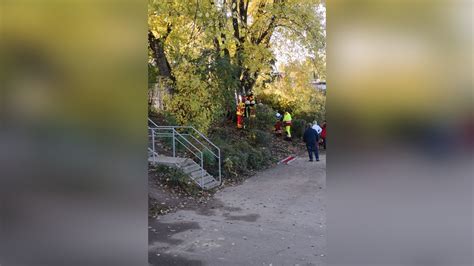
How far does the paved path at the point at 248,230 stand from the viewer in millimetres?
5793

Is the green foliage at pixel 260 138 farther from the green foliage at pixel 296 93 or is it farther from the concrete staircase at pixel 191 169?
the concrete staircase at pixel 191 169

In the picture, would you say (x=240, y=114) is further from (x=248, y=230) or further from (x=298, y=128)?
(x=248, y=230)

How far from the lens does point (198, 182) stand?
10797 millimetres

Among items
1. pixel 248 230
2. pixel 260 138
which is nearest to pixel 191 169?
pixel 248 230

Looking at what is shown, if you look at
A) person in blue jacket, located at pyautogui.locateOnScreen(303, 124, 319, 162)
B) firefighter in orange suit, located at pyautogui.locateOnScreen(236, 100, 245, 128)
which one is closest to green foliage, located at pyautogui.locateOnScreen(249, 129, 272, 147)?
firefighter in orange suit, located at pyautogui.locateOnScreen(236, 100, 245, 128)

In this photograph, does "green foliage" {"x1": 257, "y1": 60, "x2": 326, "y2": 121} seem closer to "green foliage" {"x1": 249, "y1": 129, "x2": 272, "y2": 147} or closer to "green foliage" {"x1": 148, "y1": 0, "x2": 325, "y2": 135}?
"green foliage" {"x1": 148, "y1": 0, "x2": 325, "y2": 135}

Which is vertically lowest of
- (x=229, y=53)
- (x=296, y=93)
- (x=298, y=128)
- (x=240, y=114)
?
(x=298, y=128)

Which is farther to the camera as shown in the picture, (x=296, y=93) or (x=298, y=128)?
(x=298, y=128)

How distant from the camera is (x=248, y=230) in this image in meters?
7.21

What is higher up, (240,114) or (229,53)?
(229,53)
